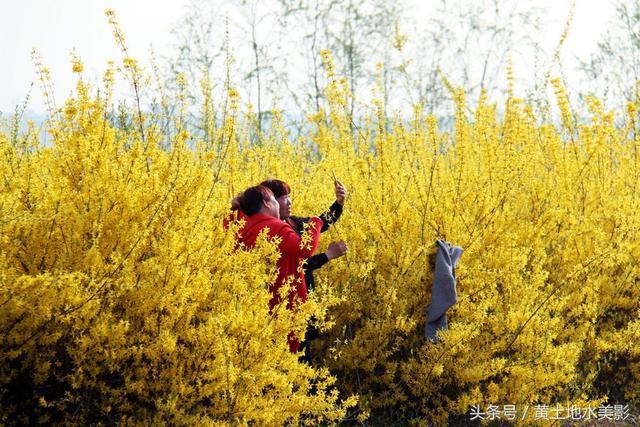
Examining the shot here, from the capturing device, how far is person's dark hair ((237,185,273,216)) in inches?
142

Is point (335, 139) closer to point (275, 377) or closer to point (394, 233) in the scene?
point (394, 233)

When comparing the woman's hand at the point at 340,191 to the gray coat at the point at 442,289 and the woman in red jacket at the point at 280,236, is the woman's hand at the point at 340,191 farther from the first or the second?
the gray coat at the point at 442,289

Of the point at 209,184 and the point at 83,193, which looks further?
the point at 209,184

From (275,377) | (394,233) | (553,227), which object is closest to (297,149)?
(394,233)

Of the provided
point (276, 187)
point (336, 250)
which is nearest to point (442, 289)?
point (336, 250)

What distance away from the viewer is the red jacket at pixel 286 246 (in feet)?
11.2

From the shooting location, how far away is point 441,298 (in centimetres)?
380

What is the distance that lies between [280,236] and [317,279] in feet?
2.65

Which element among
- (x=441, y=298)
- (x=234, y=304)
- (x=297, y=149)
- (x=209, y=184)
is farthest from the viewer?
(x=297, y=149)

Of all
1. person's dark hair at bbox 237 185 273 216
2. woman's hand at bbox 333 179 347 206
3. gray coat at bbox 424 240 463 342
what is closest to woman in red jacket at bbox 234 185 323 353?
person's dark hair at bbox 237 185 273 216

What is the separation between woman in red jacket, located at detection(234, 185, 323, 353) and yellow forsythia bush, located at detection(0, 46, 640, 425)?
15 centimetres

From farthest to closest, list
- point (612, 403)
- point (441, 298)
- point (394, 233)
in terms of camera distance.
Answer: point (612, 403) < point (394, 233) < point (441, 298)

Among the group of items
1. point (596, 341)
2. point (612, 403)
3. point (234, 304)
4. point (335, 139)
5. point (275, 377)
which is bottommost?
point (612, 403)

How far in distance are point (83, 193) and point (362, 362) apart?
190cm
